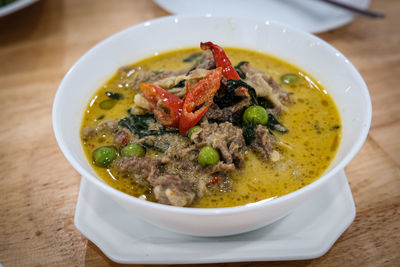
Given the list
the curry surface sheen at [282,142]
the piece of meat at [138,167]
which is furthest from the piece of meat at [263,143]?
the piece of meat at [138,167]

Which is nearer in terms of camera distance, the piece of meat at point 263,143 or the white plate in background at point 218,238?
the white plate in background at point 218,238

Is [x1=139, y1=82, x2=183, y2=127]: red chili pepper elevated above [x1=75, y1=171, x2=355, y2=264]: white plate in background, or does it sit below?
above

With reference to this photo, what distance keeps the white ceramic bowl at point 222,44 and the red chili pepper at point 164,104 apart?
2.22 ft

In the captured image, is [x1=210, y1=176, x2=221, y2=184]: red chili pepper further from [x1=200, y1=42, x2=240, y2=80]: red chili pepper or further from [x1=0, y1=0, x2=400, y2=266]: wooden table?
[x1=200, y1=42, x2=240, y2=80]: red chili pepper

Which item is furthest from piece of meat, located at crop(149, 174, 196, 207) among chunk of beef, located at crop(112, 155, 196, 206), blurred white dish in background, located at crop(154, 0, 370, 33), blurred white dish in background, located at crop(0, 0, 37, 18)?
blurred white dish in background, located at crop(0, 0, 37, 18)

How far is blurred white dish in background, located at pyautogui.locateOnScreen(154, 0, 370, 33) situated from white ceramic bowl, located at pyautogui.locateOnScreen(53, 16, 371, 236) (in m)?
1.35

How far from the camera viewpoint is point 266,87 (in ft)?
10.9

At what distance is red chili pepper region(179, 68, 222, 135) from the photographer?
9.89 feet

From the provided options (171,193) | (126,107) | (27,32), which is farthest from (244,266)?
Result: (27,32)

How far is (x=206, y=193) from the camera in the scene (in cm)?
272

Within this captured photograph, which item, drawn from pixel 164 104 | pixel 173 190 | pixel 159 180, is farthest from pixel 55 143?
pixel 173 190

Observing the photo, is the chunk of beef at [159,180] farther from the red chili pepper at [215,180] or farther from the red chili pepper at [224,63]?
the red chili pepper at [224,63]

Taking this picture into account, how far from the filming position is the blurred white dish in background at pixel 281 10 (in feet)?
17.5

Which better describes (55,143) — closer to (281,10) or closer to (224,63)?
(224,63)
